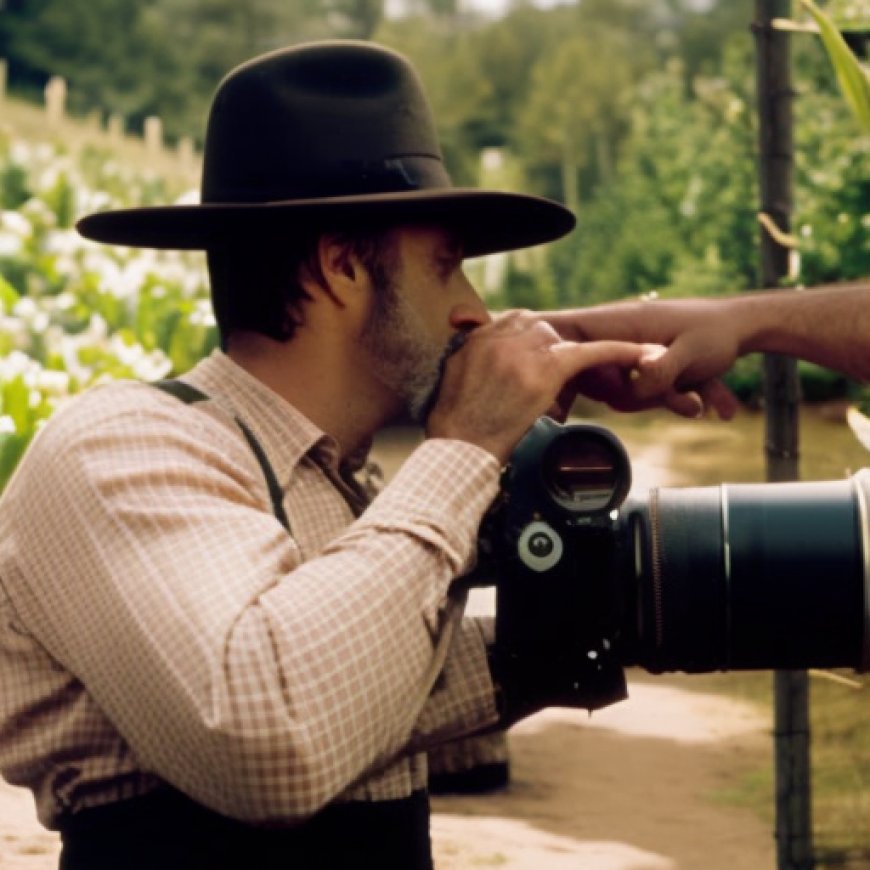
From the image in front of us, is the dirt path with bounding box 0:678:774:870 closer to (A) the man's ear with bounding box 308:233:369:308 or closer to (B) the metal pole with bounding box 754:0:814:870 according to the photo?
(B) the metal pole with bounding box 754:0:814:870

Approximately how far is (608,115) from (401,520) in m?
41.2

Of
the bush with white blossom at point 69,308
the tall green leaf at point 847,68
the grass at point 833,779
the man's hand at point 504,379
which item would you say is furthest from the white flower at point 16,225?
the man's hand at point 504,379

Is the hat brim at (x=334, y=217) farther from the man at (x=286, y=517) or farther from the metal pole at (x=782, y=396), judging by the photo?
the metal pole at (x=782, y=396)

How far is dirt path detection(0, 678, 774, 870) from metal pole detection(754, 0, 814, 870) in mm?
922

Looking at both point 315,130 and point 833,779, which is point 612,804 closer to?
point 833,779

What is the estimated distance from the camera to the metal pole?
4.42m

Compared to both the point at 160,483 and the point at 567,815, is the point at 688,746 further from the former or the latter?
the point at 160,483

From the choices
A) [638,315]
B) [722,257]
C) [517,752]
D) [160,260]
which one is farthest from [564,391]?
[722,257]

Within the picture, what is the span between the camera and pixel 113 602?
2.01 meters

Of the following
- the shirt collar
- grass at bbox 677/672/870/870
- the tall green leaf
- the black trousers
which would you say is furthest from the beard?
grass at bbox 677/672/870/870

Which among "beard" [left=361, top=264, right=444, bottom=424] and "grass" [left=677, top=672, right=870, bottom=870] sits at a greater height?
"beard" [left=361, top=264, right=444, bottom=424]

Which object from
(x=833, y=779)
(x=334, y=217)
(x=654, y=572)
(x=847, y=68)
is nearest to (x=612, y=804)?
(x=833, y=779)

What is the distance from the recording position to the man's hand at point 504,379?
2195 millimetres

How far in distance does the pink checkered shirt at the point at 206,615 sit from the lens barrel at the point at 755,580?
0.30m
